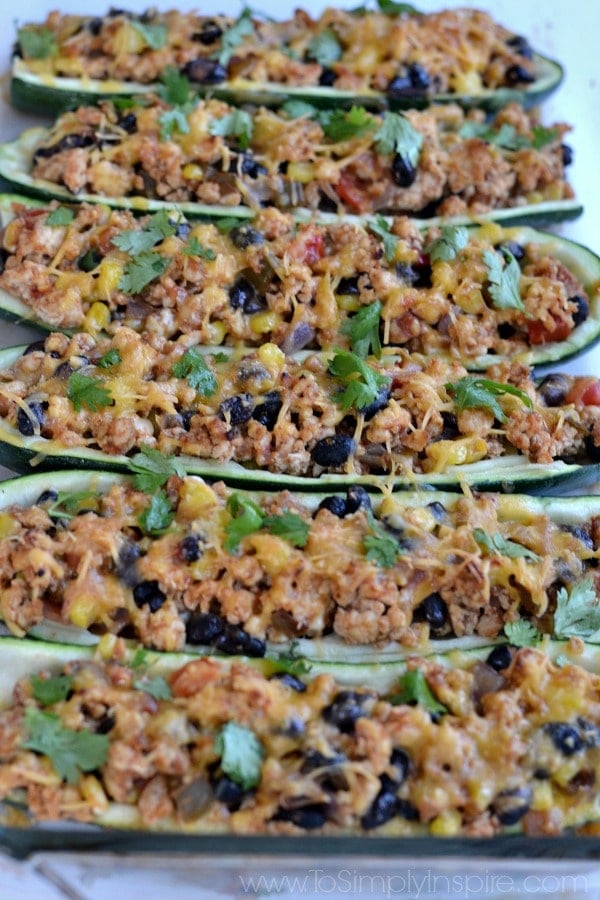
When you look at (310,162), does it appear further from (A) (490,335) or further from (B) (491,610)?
(B) (491,610)

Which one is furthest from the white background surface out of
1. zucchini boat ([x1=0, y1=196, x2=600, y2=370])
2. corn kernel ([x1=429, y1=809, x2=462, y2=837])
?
zucchini boat ([x1=0, y1=196, x2=600, y2=370])

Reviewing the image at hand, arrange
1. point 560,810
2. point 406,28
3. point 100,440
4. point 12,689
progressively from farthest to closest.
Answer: point 406,28 → point 100,440 → point 12,689 → point 560,810

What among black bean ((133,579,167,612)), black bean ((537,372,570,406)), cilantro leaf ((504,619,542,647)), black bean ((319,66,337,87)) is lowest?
black bean ((133,579,167,612))

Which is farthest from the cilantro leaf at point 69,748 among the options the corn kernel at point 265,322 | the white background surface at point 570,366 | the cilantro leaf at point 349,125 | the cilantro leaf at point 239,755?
the cilantro leaf at point 349,125

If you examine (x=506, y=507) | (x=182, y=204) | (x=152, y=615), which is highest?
(x=182, y=204)

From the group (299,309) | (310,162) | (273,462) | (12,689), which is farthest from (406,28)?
(12,689)

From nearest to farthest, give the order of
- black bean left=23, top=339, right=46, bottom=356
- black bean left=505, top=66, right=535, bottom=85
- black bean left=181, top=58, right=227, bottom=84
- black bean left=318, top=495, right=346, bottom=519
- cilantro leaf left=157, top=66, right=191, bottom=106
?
black bean left=318, top=495, right=346, bottom=519
black bean left=23, top=339, right=46, bottom=356
cilantro leaf left=157, top=66, right=191, bottom=106
black bean left=181, top=58, right=227, bottom=84
black bean left=505, top=66, right=535, bottom=85

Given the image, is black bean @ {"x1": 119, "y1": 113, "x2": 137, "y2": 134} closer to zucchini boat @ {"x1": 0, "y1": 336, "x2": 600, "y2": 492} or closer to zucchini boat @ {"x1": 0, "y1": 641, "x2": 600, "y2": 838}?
zucchini boat @ {"x1": 0, "y1": 336, "x2": 600, "y2": 492}

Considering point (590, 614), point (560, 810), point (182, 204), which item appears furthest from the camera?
point (182, 204)

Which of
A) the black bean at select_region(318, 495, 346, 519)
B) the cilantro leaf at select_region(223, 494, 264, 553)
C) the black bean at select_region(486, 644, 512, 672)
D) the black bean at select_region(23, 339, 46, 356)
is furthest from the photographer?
the black bean at select_region(23, 339, 46, 356)
